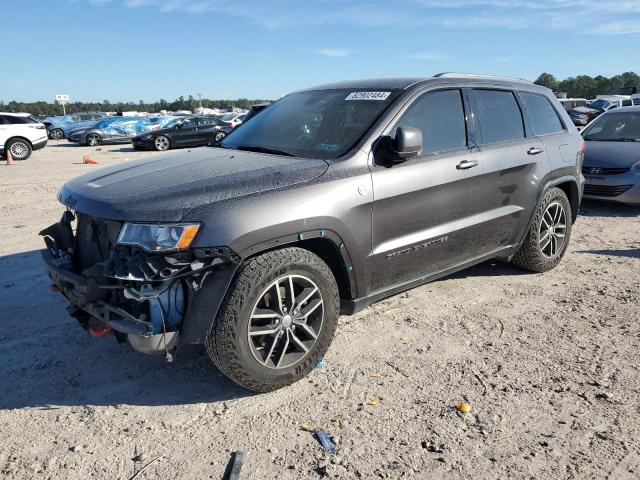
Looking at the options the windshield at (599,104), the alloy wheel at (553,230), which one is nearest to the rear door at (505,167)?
the alloy wheel at (553,230)

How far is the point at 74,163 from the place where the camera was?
16469 mm

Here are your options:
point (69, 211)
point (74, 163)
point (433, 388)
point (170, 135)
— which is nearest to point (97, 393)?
point (69, 211)

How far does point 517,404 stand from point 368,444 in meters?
0.94

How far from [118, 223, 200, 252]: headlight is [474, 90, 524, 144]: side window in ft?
8.58

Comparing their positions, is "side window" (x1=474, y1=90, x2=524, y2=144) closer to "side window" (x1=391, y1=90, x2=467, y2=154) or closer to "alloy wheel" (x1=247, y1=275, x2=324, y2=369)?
"side window" (x1=391, y1=90, x2=467, y2=154)

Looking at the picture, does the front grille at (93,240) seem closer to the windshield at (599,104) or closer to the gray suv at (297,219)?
the gray suv at (297,219)

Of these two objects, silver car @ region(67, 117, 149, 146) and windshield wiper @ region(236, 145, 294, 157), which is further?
silver car @ region(67, 117, 149, 146)

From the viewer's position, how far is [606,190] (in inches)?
311

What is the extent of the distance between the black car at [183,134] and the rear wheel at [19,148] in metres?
4.18

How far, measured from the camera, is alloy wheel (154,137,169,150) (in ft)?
68.4

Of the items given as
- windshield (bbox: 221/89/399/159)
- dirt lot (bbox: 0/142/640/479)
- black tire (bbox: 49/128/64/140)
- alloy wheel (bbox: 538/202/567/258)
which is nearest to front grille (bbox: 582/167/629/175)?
alloy wheel (bbox: 538/202/567/258)

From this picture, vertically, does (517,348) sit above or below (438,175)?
below

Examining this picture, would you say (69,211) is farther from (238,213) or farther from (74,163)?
(74,163)

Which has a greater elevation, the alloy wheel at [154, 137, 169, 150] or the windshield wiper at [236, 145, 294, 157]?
the windshield wiper at [236, 145, 294, 157]
